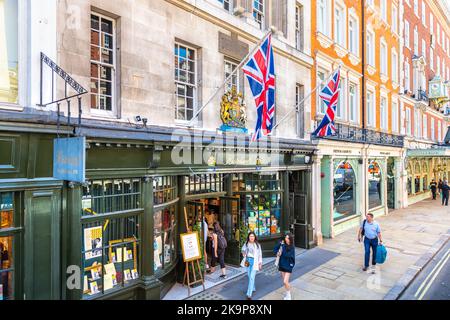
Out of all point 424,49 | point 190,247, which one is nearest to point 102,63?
point 190,247

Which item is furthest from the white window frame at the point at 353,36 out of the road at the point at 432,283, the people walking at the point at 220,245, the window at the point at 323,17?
the people walking at the point at 220,245

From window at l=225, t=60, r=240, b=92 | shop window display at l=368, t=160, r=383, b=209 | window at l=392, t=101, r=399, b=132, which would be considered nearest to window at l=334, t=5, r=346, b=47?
shop window display at l=368, t=160, r=383, b=209

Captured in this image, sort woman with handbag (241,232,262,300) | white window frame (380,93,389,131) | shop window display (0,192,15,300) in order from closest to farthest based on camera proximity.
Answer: shop window display (0,192,15,300) < woman with handbag (241,232,262,300) < white window frame (380,93,389,131)

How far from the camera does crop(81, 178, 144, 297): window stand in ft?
22.4

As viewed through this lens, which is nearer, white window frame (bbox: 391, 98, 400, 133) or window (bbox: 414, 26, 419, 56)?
white window frame (bbox: 391, 98, 400, 133)

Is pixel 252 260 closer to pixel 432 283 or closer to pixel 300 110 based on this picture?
pixel 432 283

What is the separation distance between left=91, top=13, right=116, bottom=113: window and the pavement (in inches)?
216

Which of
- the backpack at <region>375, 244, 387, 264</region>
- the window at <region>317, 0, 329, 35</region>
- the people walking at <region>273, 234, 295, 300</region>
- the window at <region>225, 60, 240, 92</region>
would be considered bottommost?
the backpack at <region>375, 244, 387, 264</region>

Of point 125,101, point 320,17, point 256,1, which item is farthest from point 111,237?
point 320,17

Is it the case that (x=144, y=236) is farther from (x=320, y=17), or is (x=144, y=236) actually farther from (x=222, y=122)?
(x=320, y=17)

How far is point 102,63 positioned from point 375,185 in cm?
1889

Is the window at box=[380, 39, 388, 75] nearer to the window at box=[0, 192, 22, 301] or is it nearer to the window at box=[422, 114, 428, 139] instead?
the window at box=[422, 114, 428, 139]

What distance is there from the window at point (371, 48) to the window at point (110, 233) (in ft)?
61.8

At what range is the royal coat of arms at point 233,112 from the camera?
10.2 meters
